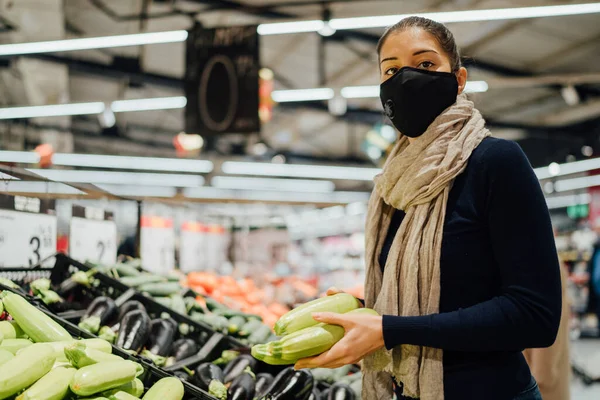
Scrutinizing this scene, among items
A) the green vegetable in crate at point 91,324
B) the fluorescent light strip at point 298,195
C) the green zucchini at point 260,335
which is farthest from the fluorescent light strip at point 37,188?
the fluorescent light strip at point 298,195

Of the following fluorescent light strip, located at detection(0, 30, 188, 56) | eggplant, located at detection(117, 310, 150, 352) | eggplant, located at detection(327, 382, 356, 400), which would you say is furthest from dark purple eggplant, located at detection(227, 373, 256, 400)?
fluorescent light strip, located at detection(0, 30, 188, 56)

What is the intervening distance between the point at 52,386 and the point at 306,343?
2.60 ft

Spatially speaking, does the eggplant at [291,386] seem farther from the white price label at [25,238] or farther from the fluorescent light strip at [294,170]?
the fluorescent light strip at [294,170]

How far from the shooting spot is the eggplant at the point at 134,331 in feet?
7.98

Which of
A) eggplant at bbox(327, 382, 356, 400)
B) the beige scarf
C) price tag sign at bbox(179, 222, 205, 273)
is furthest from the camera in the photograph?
price tag sign at bbox(179, 222, 205, 273)

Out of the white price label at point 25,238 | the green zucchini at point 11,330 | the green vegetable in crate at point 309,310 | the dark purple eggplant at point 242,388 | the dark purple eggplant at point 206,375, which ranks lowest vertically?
the dark purple eggplant at point 242,388

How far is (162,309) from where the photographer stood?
2.96 metres

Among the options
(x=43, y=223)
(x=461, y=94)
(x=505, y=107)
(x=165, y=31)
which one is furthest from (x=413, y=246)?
(x=505, y=107)

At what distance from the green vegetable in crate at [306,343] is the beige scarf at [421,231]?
12 centimetres

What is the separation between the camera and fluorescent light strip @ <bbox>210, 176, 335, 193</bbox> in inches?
673

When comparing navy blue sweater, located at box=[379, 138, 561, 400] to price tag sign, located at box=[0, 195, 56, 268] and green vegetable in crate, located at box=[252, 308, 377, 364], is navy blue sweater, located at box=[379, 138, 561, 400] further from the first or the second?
price tag sign, located at box=[0, 195, 56, 268]

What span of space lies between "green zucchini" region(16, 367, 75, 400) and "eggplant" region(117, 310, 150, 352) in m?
0.74

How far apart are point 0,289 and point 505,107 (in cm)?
1292

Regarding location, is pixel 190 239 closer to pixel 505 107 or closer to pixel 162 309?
pixel 162 309
